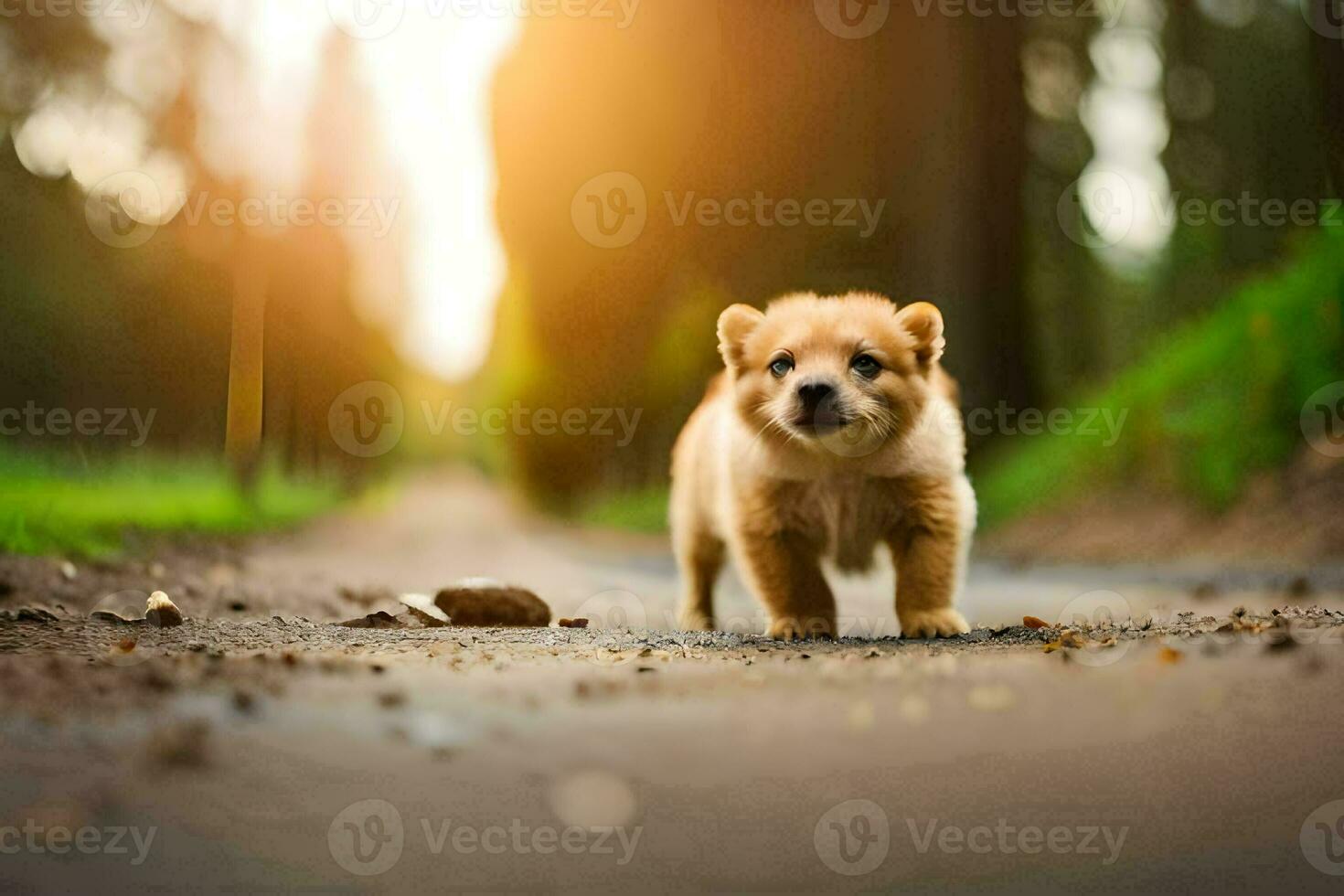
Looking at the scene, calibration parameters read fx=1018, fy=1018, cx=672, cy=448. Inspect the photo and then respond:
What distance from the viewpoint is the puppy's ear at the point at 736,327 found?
15.3 feet

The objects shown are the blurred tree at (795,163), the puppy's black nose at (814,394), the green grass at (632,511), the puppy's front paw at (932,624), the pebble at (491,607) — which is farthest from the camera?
the green grass at (632,511)

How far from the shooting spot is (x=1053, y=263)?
17.5 metres

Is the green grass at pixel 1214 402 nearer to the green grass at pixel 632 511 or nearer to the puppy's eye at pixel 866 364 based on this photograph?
the green grass at pixel 632 511

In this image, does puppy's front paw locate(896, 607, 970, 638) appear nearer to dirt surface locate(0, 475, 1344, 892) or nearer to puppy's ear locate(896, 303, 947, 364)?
dirt surface locate(0, 475, 1344, 892)

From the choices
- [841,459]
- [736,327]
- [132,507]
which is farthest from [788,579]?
[132,507]

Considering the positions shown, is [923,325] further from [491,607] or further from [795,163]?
[795,163]

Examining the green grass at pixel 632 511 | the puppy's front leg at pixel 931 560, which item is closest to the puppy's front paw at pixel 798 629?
the puppy's front leg at pixel 931 560

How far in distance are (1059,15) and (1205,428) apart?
28.6 ft

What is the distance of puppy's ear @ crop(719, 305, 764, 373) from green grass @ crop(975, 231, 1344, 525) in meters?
5.79

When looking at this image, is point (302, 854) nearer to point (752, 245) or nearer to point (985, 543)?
point (985, 543)

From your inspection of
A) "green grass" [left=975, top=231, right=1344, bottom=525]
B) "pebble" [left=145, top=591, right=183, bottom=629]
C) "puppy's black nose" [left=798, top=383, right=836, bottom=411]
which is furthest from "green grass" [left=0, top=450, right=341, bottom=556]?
"green grass" [left=975, top=231, right=1344, bottom=525]

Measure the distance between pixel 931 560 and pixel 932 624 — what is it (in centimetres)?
31

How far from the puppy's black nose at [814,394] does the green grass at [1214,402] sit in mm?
5937

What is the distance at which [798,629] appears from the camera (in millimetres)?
4465
